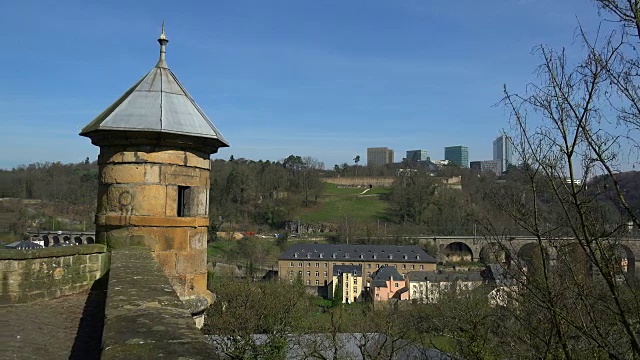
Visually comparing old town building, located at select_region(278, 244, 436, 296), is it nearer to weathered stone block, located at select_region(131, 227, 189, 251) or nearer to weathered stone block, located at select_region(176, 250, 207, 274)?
weathered stone block, located at select_region(176, 250, 207, 274)

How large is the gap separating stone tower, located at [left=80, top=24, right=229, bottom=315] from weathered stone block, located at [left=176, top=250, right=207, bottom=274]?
0.01m

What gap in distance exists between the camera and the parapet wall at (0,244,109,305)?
4.89 metres

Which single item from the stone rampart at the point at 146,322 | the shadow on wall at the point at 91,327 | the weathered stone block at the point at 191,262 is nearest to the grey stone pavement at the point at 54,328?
the shadow on wall at the point at 91,327

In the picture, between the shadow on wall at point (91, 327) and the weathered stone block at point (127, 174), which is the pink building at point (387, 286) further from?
the weathered stone block at point (127, 174)

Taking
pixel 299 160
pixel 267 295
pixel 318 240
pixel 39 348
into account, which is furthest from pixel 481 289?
pixel 299 160

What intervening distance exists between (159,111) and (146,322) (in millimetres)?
3270

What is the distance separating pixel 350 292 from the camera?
52.5 meters

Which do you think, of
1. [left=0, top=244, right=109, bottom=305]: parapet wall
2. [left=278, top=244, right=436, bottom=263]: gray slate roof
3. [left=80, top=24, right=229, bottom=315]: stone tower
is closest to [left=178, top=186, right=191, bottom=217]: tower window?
[left=80, top=24, right=229, bottom=315]: stone tower

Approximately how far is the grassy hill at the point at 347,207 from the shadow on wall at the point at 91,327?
255 ft

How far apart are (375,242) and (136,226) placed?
66.3m

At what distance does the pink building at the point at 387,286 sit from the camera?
48.9 metres

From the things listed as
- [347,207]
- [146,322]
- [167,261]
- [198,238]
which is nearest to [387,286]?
[347,207]

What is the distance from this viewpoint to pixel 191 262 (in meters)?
5.60

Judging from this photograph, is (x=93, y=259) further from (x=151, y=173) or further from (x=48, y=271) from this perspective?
(x=151, y=173)
